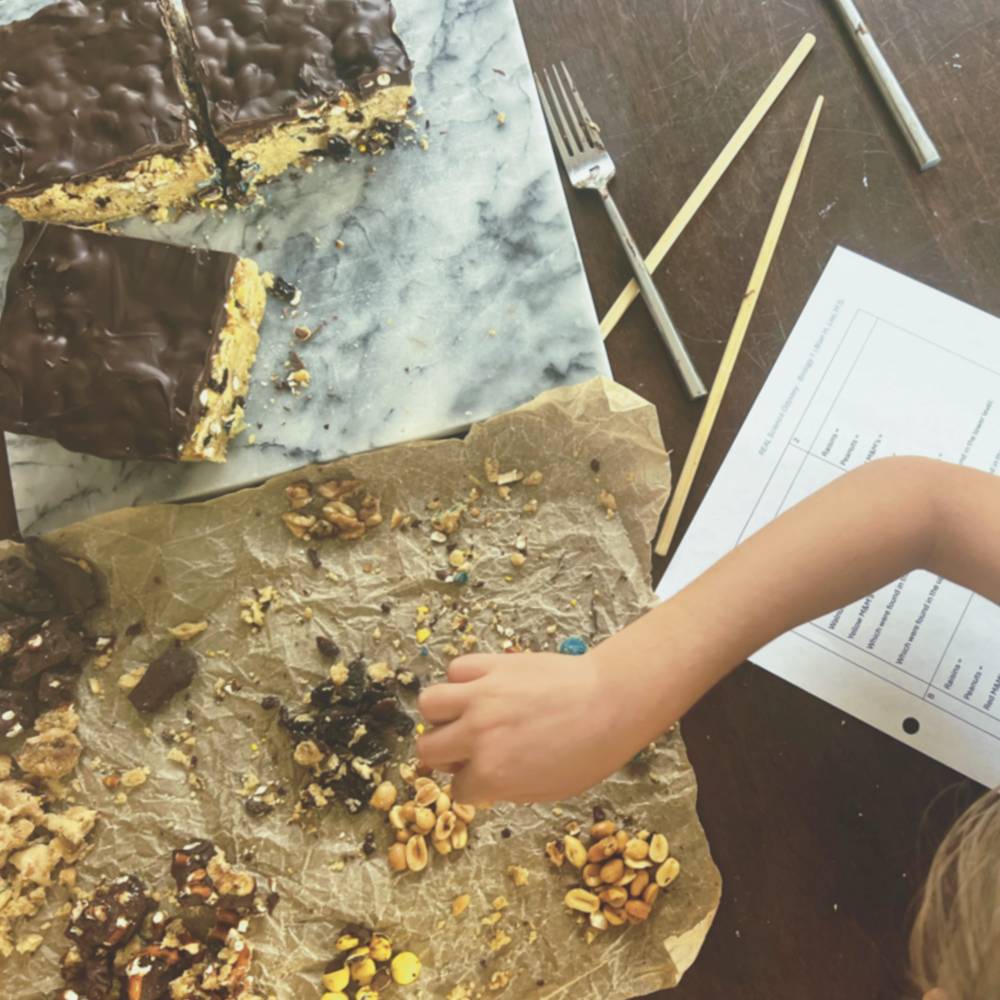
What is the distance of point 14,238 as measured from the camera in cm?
141

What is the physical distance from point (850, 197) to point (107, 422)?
1331 millimetres

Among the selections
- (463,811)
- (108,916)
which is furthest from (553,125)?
(108,916)

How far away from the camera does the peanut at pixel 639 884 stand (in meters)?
1.21

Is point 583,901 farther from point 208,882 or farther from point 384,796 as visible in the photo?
point 208,882

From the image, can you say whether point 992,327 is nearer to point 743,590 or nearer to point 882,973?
point 743,590

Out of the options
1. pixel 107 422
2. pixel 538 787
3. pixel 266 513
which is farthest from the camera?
pixel 266 513

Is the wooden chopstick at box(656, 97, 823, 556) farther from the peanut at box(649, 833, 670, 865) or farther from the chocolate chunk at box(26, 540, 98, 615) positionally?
the chocolate chunk at box(26, 540, 98, 615)

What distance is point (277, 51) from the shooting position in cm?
129

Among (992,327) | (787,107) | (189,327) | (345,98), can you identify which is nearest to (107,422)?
(189,327)

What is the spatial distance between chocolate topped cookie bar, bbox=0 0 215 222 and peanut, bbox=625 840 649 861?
53.8 inches

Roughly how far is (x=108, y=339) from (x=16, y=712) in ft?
2.06

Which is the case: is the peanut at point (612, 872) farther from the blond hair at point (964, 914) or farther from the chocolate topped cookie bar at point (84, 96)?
the chocolate topped cookie bar at point (84, 96)

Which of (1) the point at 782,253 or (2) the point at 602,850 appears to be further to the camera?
(1) the point at 782,253

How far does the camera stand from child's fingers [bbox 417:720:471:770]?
3.00ft
